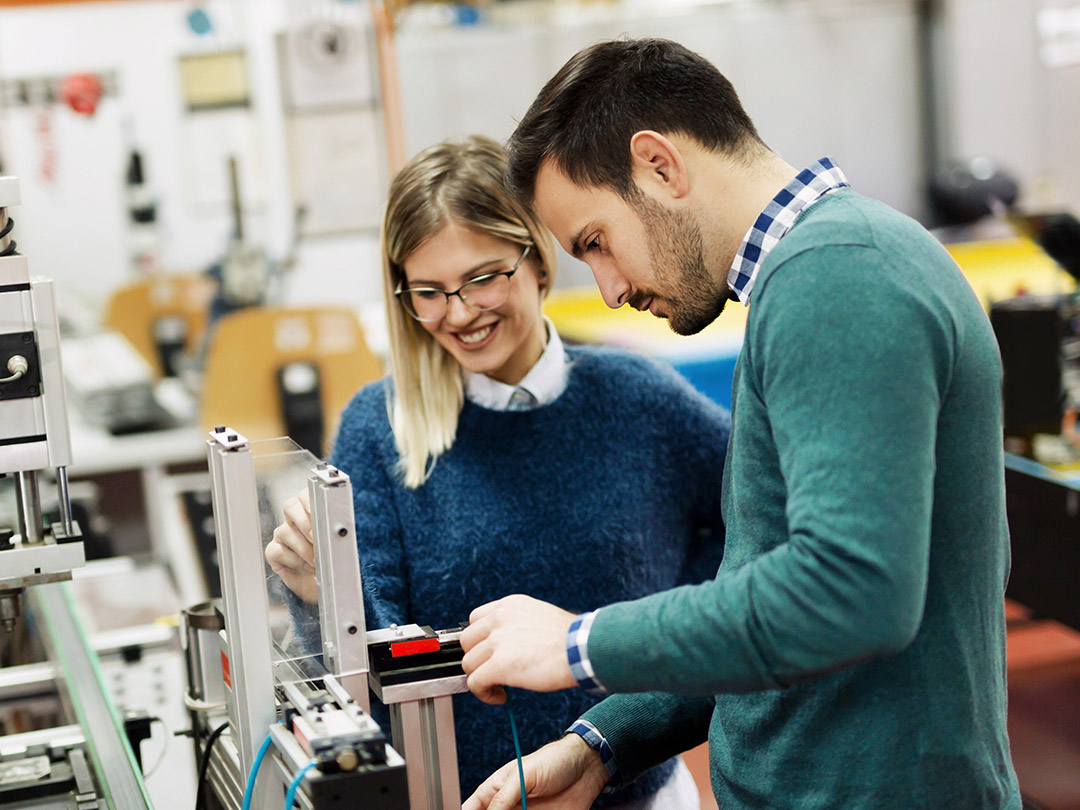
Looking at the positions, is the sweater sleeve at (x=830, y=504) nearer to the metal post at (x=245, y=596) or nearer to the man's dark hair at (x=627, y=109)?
the man's dark hair at (x=627, y=109)

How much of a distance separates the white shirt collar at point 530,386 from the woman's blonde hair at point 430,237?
22 millimetres

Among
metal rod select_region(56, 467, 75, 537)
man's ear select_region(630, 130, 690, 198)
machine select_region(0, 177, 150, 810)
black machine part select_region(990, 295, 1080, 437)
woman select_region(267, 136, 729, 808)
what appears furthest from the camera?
black machine part select_region(990, 295, 1080, 437)

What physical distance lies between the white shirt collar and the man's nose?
0.47 meters

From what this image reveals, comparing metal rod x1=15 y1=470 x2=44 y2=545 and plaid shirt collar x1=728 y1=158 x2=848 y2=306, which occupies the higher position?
plaid shirt collar x1=728 y1=158 x2=848 y2=306

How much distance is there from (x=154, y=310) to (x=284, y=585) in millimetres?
4997

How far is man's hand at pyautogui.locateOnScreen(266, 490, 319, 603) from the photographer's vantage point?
104 cm

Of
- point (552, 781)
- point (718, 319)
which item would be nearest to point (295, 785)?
point (552, 781)

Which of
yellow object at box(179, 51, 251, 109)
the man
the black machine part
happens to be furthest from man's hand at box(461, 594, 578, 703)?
yellow object at box(179, 51, 251, 109)

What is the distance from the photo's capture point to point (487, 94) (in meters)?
5.73

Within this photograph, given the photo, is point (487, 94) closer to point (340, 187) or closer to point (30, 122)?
point (340, 187)

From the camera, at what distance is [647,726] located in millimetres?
1261

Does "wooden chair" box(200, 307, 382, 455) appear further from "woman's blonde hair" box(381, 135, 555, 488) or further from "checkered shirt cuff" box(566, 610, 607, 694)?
"checkered shirt cuff" box(566, 610, 607, 694)

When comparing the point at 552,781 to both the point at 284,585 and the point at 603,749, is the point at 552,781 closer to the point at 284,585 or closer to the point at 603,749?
the point at 603,749

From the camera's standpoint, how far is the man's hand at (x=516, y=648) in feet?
3.05
